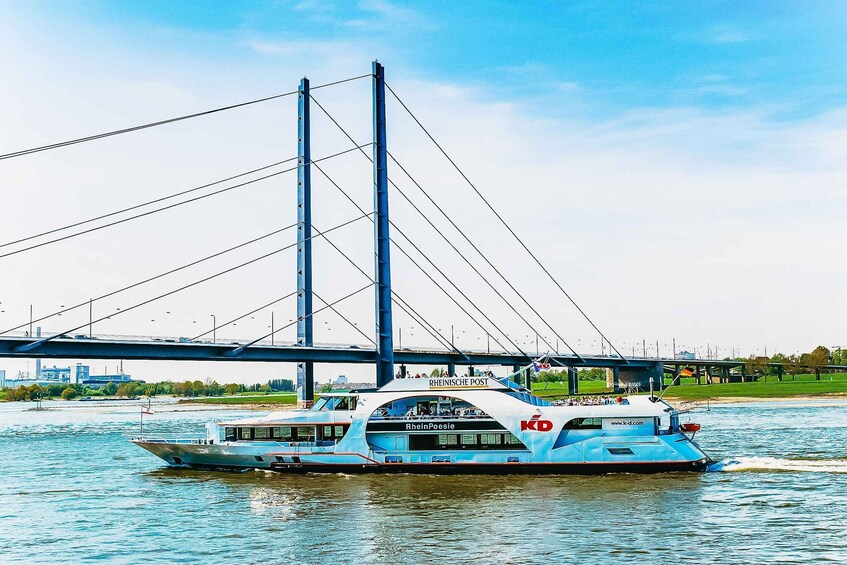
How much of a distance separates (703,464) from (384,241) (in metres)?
26.8

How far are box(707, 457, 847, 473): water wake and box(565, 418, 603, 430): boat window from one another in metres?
5.48

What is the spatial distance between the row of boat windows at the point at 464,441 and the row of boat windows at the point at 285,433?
404 cm

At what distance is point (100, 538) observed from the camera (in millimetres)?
31172

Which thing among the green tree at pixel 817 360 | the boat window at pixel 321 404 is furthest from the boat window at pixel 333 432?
the green tree at pixel 817 360

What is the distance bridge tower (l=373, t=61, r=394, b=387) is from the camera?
61250 mm

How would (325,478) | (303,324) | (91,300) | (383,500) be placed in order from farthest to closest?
(303,324) → (91,300) → (325,478) → (383,500)

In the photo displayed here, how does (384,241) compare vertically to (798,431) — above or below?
above

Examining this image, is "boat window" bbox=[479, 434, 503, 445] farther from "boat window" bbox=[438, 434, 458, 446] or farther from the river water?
the river water

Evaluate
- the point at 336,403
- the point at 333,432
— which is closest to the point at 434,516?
the point at 333,432

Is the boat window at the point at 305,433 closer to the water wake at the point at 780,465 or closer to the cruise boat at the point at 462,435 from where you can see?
the cruise boat at the point at 462,435

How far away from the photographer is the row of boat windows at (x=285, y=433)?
47.5 metres

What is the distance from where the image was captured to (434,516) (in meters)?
33.4

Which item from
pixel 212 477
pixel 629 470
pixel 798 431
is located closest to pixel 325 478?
pixel 212 477

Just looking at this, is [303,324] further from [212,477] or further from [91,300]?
[212,477]
